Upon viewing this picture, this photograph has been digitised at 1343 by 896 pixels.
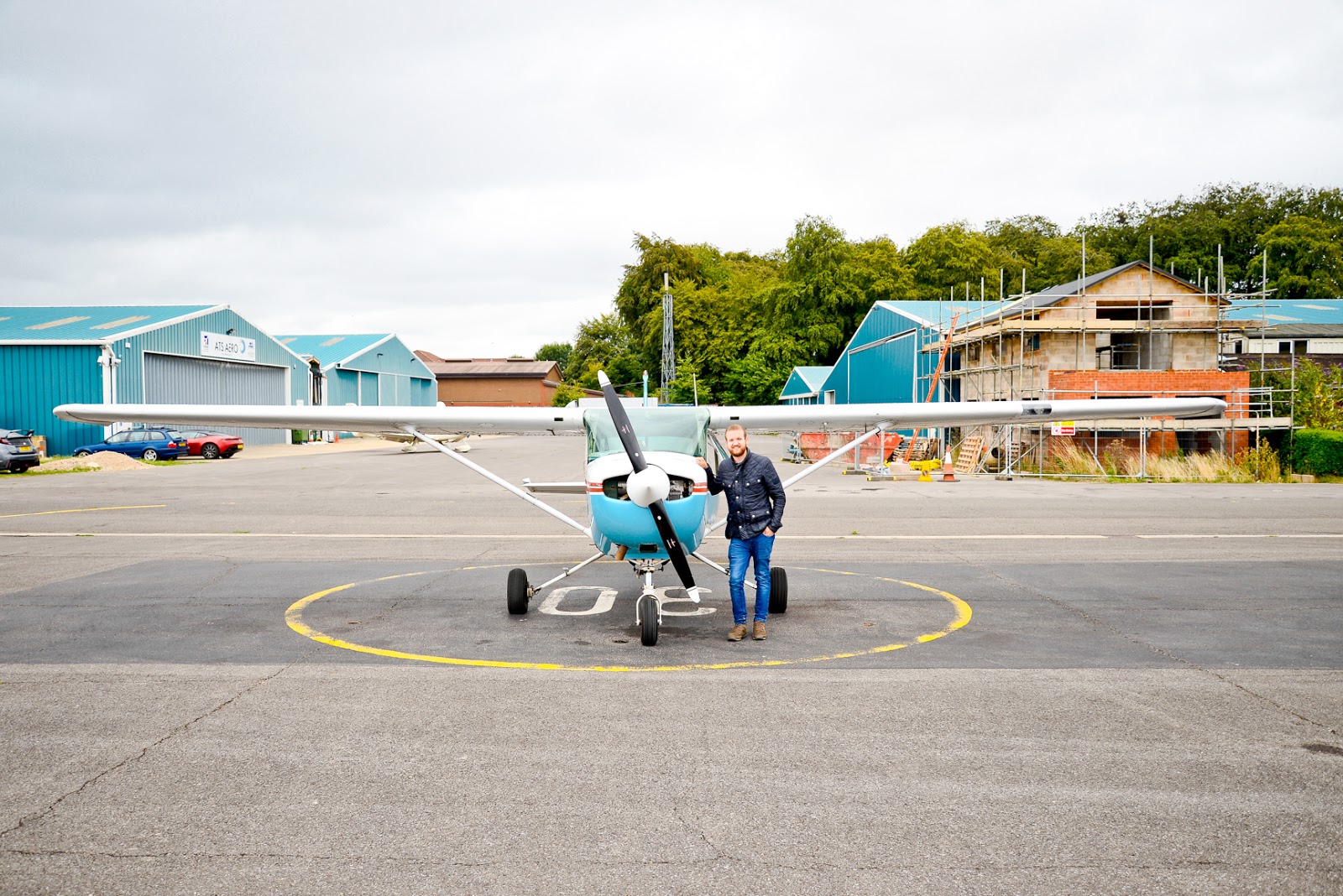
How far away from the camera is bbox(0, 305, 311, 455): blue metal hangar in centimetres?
3925

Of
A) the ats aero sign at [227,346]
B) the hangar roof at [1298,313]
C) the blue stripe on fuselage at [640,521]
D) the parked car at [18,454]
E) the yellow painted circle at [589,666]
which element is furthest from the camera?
the hangar roof at [1298,313]

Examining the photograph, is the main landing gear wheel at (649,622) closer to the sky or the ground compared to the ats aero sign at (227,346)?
closer to the ground

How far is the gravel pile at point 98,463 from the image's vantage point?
3297 centimetres

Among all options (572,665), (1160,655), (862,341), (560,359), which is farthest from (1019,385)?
(560,359)

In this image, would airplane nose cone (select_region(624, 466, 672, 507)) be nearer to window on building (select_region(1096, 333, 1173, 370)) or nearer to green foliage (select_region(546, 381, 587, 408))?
window on building (select_region(1096, 333, 1173, 370))

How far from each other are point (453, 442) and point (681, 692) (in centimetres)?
4962

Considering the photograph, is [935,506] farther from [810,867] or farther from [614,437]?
[810,867]

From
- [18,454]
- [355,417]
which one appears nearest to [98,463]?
[18,454]

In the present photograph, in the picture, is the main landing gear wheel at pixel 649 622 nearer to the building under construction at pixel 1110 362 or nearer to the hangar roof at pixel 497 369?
the building under construction at pixel 1110 362

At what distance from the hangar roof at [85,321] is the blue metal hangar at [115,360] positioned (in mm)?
40

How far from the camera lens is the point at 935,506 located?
20.4 m

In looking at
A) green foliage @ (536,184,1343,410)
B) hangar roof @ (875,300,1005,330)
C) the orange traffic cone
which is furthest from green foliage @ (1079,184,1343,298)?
the orange traffic cone

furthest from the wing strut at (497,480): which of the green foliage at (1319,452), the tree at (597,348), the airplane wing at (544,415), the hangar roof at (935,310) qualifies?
the tree at (597,348)

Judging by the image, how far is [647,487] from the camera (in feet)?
24.1
